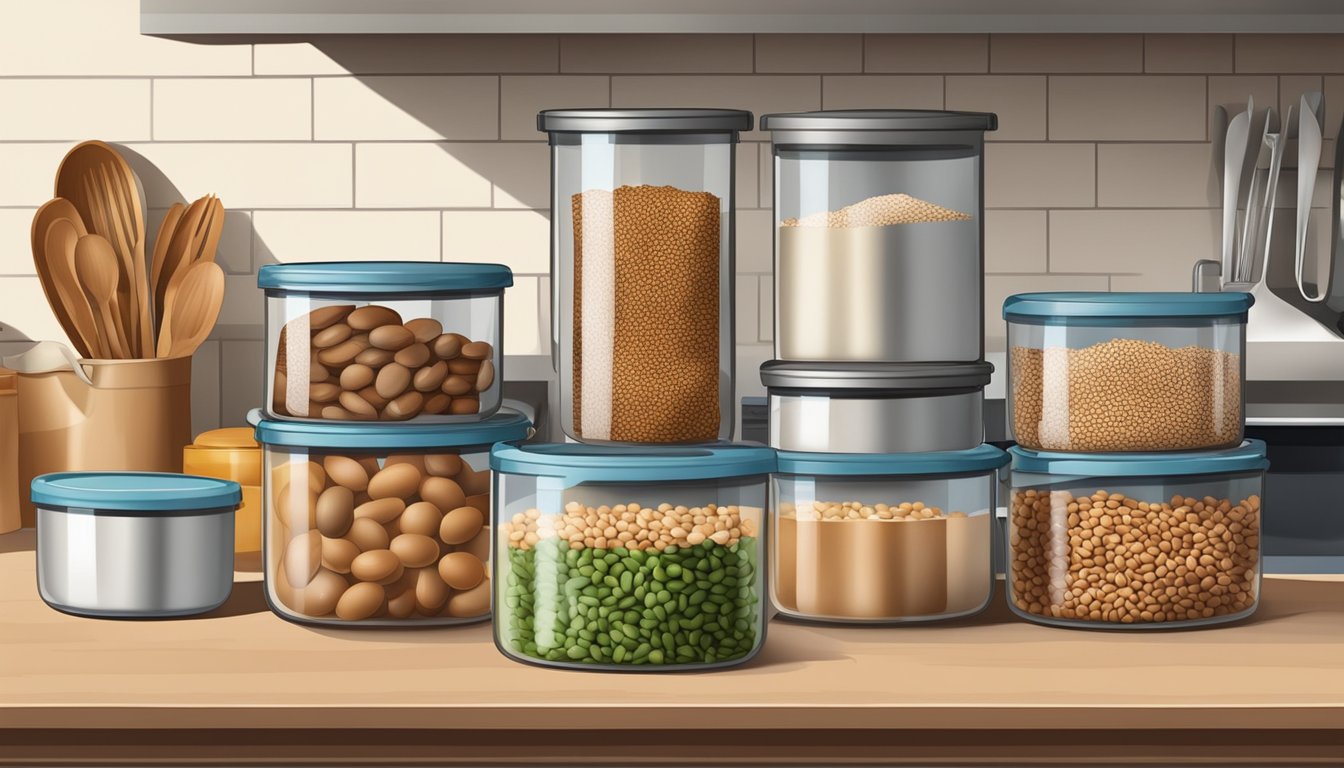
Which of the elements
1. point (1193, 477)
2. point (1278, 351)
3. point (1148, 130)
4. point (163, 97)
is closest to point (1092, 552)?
point (1193, 477)

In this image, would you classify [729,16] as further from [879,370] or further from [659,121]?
[879,370]

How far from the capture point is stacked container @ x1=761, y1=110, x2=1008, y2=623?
3.64 feet

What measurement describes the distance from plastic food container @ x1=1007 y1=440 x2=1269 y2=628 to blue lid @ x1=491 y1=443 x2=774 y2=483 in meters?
0.25

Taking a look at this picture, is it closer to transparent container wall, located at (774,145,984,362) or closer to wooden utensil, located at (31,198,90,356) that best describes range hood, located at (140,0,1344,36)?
wooden utensil, located at (31,198,90,356)

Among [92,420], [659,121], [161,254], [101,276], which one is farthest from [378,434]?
[161,254]

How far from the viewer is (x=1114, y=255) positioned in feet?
7.06

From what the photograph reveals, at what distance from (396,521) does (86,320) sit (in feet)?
3.11

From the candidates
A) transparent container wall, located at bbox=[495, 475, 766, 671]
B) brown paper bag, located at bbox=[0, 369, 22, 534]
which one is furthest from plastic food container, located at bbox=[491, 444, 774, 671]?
brown paper bag, located at bbox=[0, 369, 22, 534]

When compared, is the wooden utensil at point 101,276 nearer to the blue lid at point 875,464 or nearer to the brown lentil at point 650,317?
the brown lentil at point 650,317

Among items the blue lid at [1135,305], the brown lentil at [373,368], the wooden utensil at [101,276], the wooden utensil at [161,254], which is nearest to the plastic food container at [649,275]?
the brown lentil at [373,368]

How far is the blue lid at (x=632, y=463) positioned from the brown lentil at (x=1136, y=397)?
0.84 feet

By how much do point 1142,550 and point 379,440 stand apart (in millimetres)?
584

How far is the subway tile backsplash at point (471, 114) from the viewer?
2117mm

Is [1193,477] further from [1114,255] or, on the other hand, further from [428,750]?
[1114,255]
